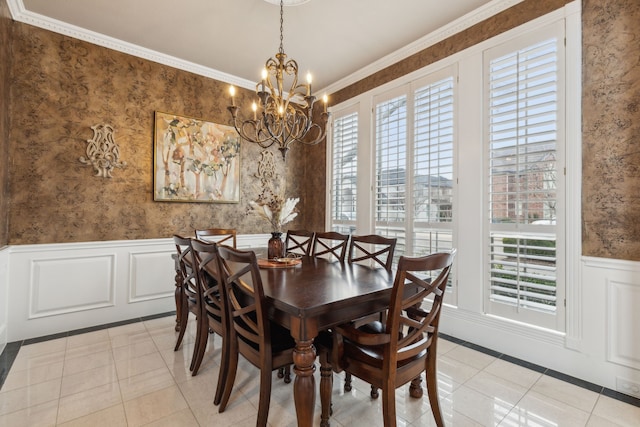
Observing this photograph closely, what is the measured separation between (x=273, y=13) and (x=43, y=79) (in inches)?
90.3

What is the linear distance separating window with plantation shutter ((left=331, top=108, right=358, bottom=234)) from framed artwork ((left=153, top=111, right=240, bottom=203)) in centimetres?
136

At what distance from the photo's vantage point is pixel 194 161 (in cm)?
373

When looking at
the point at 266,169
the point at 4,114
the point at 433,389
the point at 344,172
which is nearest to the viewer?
the point at 433,389

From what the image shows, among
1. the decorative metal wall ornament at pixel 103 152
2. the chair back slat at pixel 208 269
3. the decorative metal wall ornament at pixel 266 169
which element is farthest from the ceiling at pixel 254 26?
the chair back slat at pixel 208 269

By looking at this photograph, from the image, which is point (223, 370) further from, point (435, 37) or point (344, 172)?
point (435, 37)

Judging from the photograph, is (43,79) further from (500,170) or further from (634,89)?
(634,89)

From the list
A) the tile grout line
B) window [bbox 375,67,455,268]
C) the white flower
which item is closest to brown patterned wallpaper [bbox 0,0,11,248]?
the tile grout line

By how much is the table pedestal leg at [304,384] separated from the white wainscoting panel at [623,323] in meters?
2.12

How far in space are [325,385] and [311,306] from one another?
0.58 metres

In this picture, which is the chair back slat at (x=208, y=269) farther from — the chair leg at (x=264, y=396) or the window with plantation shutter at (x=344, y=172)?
the window with plantation shutter at (x=344, y=172)

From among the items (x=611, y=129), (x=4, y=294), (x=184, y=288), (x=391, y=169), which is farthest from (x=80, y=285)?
(x=611, y=129)

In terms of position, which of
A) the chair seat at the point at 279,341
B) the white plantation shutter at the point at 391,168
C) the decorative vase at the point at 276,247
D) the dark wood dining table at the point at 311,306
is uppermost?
the white plantation shutter at the point at 391,168

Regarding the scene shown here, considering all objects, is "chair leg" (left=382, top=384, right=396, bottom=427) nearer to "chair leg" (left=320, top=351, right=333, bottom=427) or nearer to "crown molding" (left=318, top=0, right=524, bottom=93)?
"chair leg" (left=320, top=351, right=333, bottom=427)

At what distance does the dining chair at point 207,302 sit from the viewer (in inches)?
71.3
